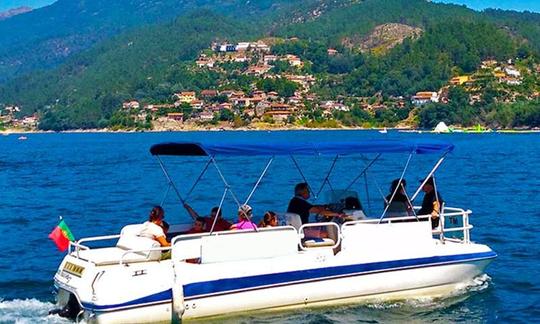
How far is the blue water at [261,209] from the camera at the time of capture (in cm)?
1491

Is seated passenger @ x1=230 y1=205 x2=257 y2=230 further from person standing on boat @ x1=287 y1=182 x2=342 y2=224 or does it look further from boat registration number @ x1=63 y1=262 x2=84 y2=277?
boat registration number @ x1=63 y1=262 x2=84 y2=277

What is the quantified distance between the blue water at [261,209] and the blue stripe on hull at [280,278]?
0.55 m

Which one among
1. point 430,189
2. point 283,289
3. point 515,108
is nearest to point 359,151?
point 430,189

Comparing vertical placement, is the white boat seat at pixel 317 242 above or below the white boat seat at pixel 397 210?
below

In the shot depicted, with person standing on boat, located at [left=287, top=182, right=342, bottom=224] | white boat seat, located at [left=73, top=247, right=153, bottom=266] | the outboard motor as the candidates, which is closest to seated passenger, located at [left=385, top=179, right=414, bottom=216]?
person standing on boat, located at [left=287, top=182, right=342, bottom=224]

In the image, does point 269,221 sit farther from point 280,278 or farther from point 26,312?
point 26,312

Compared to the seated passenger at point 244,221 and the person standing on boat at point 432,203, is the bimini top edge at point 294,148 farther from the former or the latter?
the seated passenger at point 244,221

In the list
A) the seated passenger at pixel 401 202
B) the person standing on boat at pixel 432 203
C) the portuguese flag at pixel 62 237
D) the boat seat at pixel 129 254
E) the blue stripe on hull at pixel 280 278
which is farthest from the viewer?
the person standing on boat at pixel 432 203

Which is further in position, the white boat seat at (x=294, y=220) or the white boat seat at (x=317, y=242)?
the white boat seat at (x=294, y=220)

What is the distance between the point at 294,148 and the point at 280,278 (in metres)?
2.17

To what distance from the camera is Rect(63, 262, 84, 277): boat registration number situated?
42.8 feet

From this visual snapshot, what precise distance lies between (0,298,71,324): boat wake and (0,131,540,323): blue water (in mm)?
27

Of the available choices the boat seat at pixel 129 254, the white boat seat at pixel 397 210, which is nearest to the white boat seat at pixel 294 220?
the white boat seat at pixel 397 210

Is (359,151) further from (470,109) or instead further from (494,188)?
(470,109)
